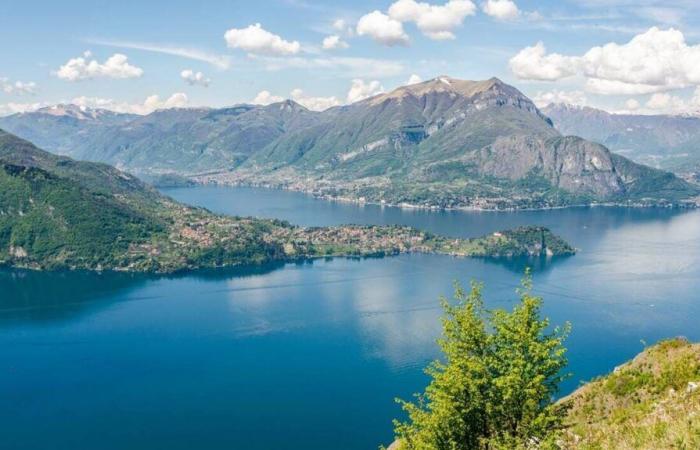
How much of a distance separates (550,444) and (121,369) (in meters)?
93.2

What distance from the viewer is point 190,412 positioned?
80688mm

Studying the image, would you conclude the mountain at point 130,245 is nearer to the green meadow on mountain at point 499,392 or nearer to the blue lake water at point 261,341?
the blue lake water at point 261,341

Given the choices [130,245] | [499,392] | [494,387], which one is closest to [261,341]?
[499,392]

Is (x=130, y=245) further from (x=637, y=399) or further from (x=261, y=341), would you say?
(x=637, y=399)

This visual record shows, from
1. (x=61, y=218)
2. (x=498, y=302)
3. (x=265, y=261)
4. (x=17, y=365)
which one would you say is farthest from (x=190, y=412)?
(x=61, y=218)

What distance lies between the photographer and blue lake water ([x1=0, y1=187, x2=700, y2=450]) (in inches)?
3049

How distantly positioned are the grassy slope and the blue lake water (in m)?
46.1

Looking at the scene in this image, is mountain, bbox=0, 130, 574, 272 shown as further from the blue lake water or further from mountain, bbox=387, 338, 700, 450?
mountain, bbox=387, 338, 700, 450

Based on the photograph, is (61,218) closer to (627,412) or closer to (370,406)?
(370,406)

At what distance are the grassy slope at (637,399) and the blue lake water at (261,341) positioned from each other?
46.1m

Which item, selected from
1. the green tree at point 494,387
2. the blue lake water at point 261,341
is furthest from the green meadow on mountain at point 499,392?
the blue lake water at point 261,341

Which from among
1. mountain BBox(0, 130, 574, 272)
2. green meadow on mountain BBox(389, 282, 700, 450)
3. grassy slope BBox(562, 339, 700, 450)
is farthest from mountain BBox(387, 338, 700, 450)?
mountain BBox(0, 130, 574, 272)

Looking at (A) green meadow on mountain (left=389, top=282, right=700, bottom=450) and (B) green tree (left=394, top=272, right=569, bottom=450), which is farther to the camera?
(B) green tree (left=394, top=272, right=569, bottom=450)

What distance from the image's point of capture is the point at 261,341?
110 meters
